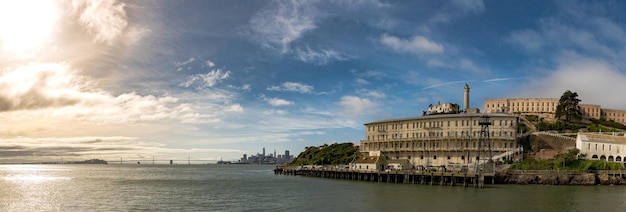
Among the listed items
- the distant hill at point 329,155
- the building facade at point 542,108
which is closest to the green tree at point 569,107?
the building facade at point 542,108

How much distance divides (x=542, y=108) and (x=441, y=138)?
56858 millimetres

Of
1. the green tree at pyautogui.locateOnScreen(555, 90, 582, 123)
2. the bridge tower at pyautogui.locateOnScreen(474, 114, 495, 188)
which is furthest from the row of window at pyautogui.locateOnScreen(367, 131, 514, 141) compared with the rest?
the green tree at pyautogui.locateOnScreen(555, 90, 582, 123)

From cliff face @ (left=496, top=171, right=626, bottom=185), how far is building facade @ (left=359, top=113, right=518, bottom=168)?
44.6 feet

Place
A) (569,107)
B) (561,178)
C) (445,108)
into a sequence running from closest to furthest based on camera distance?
(561,178) → (569,107) → (445,108)

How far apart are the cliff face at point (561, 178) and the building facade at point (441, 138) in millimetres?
13586

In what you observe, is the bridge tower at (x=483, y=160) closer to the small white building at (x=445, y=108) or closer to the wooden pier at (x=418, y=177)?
the wooden pier at (x=418, y=177)

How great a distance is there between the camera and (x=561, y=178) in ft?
257

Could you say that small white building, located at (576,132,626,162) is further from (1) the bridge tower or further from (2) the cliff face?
(1) the bridge tower

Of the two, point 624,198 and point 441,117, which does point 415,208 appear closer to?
point 624,198

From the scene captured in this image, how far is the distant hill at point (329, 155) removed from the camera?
12538cm

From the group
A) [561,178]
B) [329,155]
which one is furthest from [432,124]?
[329,155]

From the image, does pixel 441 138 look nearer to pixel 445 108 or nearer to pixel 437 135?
pixel 437 135

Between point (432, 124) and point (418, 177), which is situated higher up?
point (432, 124)

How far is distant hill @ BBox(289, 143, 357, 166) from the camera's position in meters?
125
